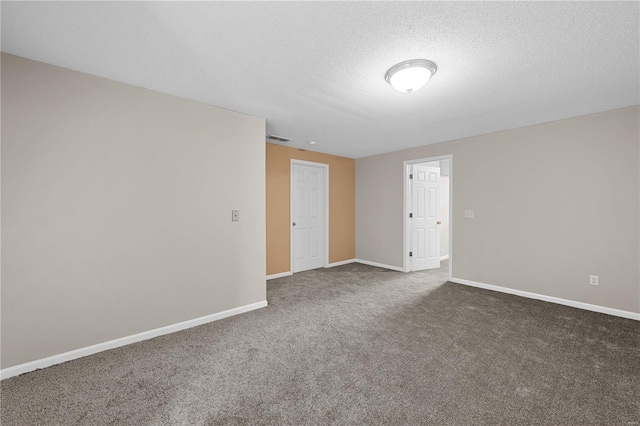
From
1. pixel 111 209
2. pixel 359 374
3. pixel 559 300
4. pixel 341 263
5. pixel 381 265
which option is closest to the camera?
pixel 359 374

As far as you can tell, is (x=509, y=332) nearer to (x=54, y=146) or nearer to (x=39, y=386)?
(x=39, y=386)

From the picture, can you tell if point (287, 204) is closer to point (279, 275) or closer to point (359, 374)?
point (279, 275)

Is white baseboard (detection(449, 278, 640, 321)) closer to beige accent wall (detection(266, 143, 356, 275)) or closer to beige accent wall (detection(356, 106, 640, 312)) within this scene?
beige accent wall (detection(356, 106, 640, 312))

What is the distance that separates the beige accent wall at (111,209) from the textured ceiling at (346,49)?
0.85 ft

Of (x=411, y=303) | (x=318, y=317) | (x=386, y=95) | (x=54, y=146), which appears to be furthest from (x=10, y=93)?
(x=411, y=303)

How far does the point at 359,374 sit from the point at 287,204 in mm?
3334

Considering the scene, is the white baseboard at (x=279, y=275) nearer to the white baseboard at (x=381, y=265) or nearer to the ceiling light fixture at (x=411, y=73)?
the white baseboard at (x=381, y=265)

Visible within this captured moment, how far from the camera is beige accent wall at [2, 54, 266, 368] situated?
6.56 feet

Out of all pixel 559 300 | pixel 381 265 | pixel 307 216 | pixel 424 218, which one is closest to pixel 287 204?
pixel 307 216

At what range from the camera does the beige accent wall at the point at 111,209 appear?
2000 millimetres

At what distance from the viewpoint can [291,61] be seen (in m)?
2.04

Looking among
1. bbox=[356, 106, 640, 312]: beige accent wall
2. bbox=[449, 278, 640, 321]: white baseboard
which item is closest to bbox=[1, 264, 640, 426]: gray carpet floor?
bbox=[449, 278, 640, 321]: white baseboard

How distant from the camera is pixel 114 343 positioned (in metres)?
2.38

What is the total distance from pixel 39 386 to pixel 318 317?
89.9 inches
